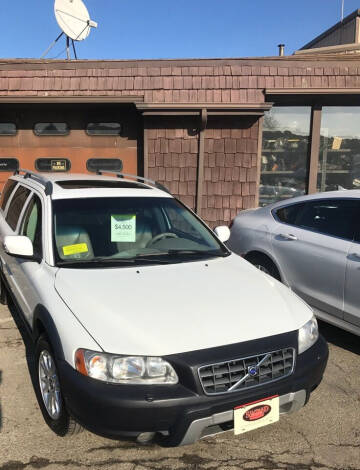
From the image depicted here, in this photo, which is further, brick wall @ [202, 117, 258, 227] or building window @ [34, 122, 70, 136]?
building window @ [34, 122, 70, 136]

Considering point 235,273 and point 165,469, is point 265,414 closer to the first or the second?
point 165,469

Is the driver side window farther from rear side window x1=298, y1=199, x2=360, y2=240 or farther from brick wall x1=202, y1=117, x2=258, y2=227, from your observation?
brick wall x1=202, y1=117, x2=258, y2=227

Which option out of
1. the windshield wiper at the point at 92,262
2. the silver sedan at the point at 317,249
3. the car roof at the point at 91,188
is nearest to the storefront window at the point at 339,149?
the silver sedan at the point at 317,249

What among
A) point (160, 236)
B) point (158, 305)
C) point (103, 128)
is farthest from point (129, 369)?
point (103, 128)

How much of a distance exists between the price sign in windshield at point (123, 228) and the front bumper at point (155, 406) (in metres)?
1.27

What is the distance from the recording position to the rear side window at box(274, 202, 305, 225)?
434 cm

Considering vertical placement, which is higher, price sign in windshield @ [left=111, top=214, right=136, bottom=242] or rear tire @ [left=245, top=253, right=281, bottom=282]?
price sign in windshield @ [left=111, top=214, right=136, bottom=242]

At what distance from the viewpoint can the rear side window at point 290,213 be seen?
4.34 m

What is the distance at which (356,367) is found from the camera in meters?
3.48

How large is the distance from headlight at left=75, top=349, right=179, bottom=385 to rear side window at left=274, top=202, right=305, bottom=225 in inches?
106

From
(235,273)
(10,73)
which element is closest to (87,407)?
(235,273)

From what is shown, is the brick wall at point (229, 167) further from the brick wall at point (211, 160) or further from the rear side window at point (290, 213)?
the rear side window at point (290, 213)

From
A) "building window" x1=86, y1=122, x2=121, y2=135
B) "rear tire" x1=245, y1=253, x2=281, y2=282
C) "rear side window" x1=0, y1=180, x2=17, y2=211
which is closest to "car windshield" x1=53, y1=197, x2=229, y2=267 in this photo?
"rear tire" x1=245, y1=253, x2=281, y2=282

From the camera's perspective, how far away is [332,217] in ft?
13.0
